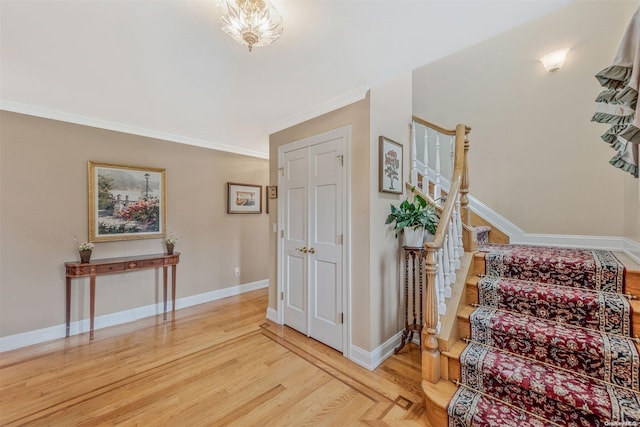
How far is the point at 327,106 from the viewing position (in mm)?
2496

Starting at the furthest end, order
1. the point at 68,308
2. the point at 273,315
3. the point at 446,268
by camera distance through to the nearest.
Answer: the point at 273,315 → the point at 68,308 → the point at 446,268

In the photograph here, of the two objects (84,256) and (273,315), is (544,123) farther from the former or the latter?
(84,256)

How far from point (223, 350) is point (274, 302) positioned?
2.64 ft

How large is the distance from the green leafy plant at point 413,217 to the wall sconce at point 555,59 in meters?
2.12

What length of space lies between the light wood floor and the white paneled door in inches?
9.9

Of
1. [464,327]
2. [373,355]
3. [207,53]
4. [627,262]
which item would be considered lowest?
[373,355]

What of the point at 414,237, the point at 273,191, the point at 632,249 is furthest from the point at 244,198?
the point at 632,249

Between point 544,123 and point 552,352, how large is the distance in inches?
102

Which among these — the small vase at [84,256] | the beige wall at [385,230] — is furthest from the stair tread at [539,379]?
the small vase at [84,256]

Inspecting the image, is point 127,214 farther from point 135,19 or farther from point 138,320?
point 135,19

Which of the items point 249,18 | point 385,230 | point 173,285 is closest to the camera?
point 249,18

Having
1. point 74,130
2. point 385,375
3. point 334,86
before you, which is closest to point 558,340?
point 385,375

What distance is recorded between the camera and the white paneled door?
244 cm

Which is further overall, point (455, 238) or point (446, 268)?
point (455, 238)
